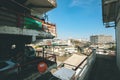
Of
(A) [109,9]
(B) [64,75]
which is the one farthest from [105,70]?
(B) [64,75]

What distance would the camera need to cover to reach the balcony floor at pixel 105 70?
1018cm

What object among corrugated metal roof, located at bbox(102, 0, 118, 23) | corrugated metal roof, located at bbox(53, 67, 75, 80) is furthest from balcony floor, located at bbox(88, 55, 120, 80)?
corrugated metal roof, located at bbox(53, 67, 75, 80)

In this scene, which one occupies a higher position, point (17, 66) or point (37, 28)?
point (37, 28)

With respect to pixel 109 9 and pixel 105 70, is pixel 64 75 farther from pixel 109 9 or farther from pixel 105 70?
pixel 109 9

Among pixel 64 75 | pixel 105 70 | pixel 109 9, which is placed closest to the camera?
pixel 64 75

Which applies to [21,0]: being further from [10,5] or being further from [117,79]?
[117,79]

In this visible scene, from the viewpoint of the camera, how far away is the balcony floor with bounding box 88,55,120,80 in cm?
1018

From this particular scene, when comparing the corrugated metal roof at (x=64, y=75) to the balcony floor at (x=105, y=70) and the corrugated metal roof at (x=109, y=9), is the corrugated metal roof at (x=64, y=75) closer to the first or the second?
the balcony floor at (x=105, y=70)

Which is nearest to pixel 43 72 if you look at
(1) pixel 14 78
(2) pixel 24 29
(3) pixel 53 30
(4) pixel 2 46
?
(1) pixel 14 78

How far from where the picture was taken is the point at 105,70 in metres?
11.5

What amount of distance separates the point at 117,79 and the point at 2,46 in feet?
28.0

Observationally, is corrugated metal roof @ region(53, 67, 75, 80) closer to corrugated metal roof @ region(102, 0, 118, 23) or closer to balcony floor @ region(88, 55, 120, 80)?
balcony floor @ region(88, 55, 120, 80)

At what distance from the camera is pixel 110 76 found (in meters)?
→ 10.3

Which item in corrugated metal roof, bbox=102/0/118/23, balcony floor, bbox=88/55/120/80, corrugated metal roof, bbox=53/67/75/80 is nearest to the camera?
corrugated metal roof, bbox=53/67/75/80
